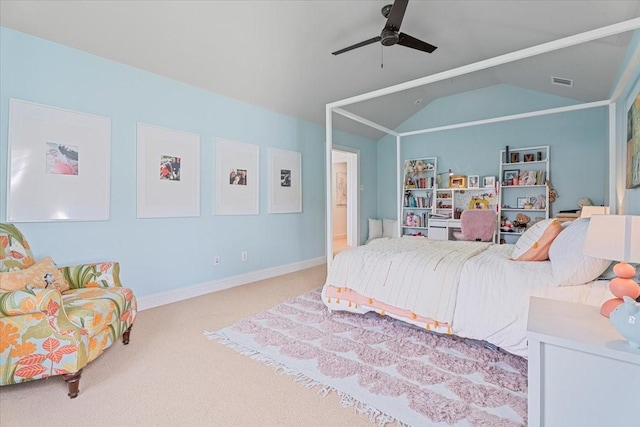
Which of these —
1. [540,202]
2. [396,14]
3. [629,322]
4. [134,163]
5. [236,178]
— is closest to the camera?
[629,322]

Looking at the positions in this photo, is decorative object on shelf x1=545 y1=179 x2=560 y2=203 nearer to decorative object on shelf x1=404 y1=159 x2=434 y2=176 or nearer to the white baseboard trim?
decorative object on shelf x1=404 y1=159 x2=434 y2=176

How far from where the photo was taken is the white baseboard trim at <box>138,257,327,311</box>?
10.5 feet

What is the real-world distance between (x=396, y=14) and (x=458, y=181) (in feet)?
12.4

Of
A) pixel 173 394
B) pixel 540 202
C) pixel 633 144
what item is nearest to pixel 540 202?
pixel 540 202

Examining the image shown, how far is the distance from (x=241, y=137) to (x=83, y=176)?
5.84 feet

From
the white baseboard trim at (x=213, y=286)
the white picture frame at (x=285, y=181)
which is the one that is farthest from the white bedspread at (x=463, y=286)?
the white picture frame at (x=285, y=181)

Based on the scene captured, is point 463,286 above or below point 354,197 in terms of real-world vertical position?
below

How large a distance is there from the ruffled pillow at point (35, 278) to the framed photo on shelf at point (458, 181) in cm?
538

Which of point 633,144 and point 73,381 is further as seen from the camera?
point 633,144

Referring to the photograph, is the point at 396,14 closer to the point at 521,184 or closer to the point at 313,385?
the point at 313,385

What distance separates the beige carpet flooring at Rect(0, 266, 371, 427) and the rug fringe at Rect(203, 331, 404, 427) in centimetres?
3

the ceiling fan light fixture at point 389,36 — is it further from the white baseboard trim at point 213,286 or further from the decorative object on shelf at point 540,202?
the decorative object on shelf at point 540,202

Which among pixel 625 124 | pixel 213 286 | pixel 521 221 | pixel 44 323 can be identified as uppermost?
pixel 625 124

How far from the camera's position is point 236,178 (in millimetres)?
4016
